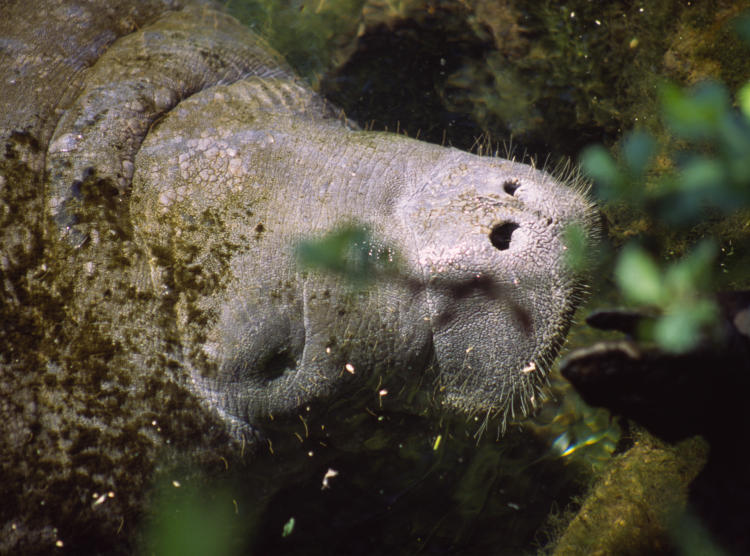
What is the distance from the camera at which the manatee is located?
222 cm

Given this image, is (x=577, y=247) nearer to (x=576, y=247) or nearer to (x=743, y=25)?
(x=576, y=247)

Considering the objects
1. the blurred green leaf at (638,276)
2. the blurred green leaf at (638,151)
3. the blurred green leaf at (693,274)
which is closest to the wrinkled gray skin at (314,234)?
the blurred green leaf at (638,276)

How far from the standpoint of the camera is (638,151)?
292 centimetres

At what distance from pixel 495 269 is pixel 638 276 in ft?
2.60

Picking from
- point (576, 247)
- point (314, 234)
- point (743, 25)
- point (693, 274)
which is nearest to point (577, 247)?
point (576, 247)

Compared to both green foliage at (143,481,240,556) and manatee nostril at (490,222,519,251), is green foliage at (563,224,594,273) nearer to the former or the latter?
manatee nostril at (490,222,519,251)

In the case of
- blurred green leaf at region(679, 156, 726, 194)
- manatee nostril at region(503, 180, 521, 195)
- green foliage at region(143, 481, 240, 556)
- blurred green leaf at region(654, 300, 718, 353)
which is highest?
blurred green leaf at region(679, 156, 726, 194)

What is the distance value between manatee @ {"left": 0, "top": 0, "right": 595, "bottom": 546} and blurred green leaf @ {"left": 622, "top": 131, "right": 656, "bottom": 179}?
2.38ft

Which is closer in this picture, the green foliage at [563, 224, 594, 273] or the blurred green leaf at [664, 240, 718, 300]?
the blurred green leaf at [664, 240, 718, 300]

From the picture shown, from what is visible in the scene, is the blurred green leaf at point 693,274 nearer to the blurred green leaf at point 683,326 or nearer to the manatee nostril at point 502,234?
the blurred green leaf at point 683,326

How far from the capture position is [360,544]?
11.4ft

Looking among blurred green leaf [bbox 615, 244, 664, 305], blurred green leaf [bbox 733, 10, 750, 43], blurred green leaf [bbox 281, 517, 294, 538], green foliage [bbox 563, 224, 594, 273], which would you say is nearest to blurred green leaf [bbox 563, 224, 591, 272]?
green foliage [bbox 563, 224, 594, 273]

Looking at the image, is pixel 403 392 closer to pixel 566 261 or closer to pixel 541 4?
pixel 566 261

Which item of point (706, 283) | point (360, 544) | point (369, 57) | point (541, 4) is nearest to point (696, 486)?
point (706, 283)
